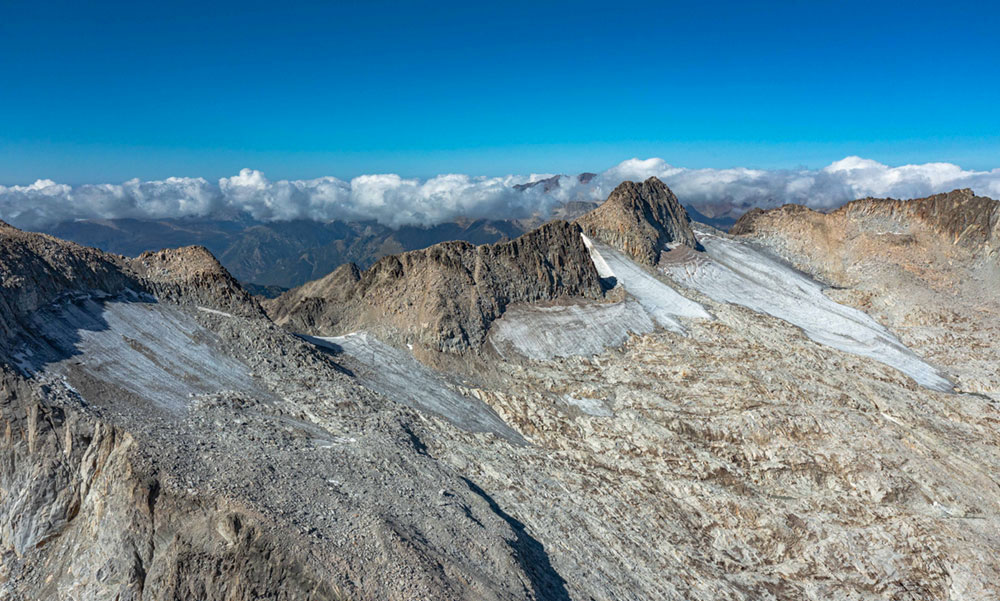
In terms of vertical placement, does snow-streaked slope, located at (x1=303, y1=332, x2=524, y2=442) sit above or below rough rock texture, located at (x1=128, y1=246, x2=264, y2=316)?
below

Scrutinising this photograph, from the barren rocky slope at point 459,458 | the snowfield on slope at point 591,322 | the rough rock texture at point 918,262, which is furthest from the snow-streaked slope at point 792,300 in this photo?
the snowfield on slope at point 591,322

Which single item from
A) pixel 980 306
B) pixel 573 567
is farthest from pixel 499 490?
pixel 980 306

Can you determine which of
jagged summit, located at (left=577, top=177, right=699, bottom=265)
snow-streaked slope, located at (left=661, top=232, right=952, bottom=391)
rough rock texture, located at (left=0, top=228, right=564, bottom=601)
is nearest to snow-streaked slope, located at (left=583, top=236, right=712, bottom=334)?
jagged summit, located at (left=577, top=177, right=699, bottom=265)

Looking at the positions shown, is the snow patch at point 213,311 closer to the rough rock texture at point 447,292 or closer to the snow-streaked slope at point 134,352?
the snow-streaked slope at point 134,352

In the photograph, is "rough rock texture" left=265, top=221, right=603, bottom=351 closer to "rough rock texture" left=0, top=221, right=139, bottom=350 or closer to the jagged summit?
"rough rock texture" left=0, top=221, right=139, bottom=350

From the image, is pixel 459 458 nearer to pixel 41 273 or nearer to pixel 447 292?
pixel 447 292

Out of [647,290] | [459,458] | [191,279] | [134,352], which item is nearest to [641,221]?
[647,290]
